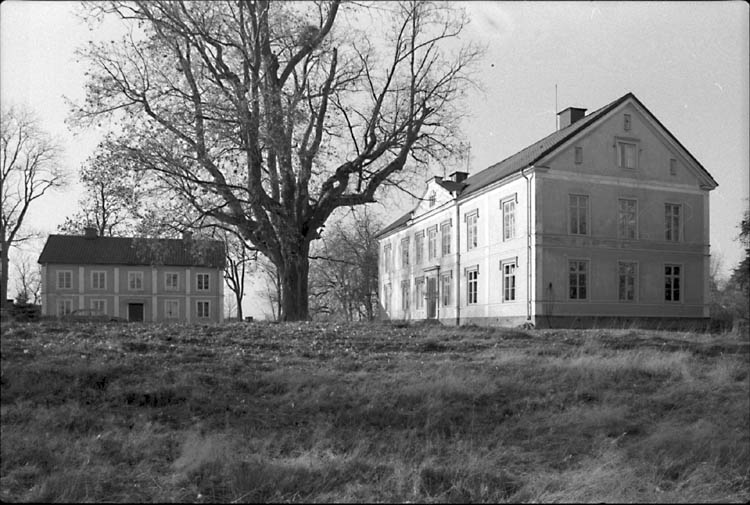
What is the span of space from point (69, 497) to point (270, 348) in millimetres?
7193

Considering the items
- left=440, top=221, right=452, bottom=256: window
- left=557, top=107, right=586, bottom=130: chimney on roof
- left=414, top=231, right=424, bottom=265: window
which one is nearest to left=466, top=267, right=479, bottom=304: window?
left=440, top=221, right=452, bottom=256: window

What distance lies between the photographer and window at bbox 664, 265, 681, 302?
28.5 m

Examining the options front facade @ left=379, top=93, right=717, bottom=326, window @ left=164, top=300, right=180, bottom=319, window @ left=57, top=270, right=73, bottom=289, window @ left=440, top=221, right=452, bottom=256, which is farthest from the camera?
window @ left=164, top=300, right=180, bottom=319

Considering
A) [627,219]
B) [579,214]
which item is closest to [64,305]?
[579,214]

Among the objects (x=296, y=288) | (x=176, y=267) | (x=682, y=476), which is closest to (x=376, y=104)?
(x=296, y=288)

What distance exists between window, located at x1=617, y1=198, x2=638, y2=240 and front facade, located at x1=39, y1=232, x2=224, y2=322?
101 ft

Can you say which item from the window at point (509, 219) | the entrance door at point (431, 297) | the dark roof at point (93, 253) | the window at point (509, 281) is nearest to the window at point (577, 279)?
the window at point (509, 281)

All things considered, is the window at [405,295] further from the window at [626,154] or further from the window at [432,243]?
the window at [626,154]

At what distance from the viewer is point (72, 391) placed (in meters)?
8.98

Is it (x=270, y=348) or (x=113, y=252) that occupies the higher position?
(x=113, y=252)

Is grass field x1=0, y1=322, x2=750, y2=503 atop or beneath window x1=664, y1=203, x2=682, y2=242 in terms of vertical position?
beneath

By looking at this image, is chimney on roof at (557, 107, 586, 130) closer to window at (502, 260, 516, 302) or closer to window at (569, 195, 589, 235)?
window at (569, 195, 589, 235)

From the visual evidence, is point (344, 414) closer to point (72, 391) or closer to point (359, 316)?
point (72, 391)

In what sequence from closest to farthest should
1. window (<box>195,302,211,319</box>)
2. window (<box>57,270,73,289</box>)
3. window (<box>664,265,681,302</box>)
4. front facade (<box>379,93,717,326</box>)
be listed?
front facade (<box>379,93,717,326</box>) → window (<box>664,265,681,302</box>) → window (<box>57,270,73,289</box>) → window (<box>195,302,211,319</box>)
